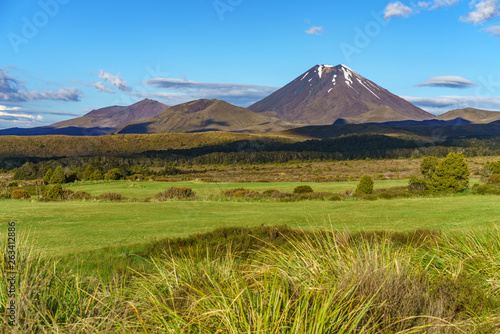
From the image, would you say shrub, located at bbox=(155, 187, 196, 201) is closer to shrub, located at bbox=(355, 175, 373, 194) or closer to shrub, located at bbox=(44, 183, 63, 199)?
shrub, located at bbox=(44, 183, 63, 199)

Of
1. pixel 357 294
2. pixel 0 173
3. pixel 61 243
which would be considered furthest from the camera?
pixel 0 173

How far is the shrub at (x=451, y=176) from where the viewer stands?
24281mm

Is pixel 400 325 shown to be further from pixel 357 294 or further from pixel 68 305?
pixel 68 305

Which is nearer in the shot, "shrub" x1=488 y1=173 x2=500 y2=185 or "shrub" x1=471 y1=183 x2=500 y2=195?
"shrub" x1=471 y1=183 x2=500 y2=195

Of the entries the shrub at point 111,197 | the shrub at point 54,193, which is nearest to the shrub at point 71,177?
the shrub at point 54,193

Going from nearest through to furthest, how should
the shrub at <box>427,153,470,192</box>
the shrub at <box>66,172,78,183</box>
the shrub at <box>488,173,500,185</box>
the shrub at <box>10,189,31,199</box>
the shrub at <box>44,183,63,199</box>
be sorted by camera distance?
the shrub at <box>427,153,470,192</box> → the shrub at <box>44,183,63,199</box> → the shrub at <box>10,189,31,199</box> → the shrub at <box>488,173,500,185</box> → the shrub at <box>66,172,78,183</box>

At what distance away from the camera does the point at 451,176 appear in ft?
80.6

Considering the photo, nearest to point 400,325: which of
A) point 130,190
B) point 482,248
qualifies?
point 482,248

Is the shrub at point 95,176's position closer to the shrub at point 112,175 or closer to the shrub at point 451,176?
the shrub at point 112,175

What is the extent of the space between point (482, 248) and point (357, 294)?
2.50 metres

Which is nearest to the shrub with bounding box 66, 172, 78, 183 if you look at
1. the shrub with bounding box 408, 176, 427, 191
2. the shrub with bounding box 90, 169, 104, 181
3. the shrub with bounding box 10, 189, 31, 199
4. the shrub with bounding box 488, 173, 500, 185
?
the shrub with bounding box 90, 169, 104, 181

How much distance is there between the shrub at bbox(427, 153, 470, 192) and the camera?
2428 cm

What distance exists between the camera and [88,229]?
495 inches

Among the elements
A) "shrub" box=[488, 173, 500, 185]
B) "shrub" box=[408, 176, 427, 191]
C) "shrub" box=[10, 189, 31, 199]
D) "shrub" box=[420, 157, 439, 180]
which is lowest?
"shrub" box=[10, 189, 31, 199]
